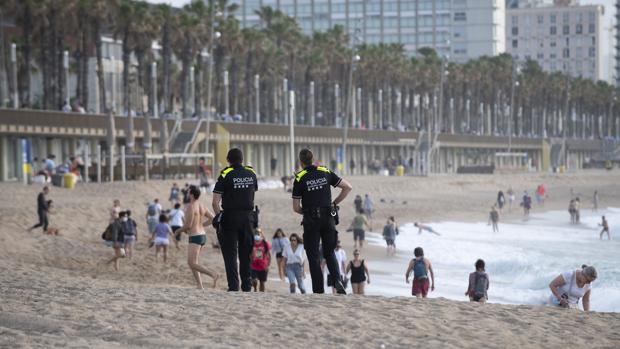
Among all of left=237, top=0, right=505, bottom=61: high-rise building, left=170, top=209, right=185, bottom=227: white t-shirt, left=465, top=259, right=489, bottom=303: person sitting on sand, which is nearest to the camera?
left=465, top=259, right=489, bottom=303: person sitting on sand

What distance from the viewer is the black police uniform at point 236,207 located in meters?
12.1

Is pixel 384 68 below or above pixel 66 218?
above

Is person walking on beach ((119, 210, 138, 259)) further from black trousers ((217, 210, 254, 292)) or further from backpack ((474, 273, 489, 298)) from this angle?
black trousers ((217, 210, 254, 292))

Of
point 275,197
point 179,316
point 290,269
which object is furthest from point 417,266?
point 275,197

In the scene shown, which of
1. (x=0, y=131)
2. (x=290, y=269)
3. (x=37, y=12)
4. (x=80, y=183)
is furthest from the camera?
(x=37, y=12)

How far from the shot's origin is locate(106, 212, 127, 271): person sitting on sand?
21.5 metres

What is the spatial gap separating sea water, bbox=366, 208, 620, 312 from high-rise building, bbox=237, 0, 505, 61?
98.7 metres

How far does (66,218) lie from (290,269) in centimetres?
1357

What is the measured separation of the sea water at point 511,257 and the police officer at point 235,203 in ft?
32.0

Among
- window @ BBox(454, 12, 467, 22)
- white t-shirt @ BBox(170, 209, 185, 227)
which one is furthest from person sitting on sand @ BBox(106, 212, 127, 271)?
window @ BBox(454, 12, 467, 22)

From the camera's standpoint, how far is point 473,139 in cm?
9206

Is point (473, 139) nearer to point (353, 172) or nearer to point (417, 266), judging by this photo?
point (353, 172)

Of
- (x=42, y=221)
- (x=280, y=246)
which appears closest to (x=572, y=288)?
(x=280, y=246)

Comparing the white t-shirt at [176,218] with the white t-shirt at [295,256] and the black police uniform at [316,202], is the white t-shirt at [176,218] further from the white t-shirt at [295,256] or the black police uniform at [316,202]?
the black police uniform at [316,202]
